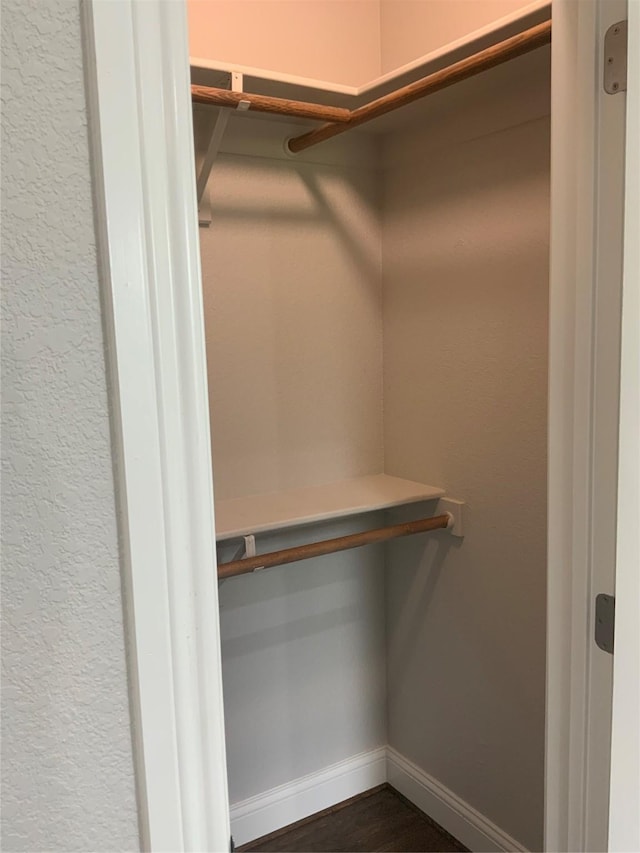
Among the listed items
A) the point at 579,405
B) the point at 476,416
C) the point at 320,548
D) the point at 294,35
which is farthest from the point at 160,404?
the point at 294,35

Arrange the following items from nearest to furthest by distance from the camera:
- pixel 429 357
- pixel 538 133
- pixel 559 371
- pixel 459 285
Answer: pixel 559 371, pixel 538 133, pixel 459 285, pixel 429 357

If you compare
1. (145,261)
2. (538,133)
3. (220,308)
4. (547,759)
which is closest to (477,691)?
(547,759)

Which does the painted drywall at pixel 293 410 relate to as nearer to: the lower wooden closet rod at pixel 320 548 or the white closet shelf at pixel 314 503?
the white closet shelf at pixel 314 503

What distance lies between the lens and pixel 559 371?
103 cm

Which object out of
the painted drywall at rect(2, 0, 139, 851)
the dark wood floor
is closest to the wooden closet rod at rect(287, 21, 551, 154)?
the painted drywall at rect(2, 0, 139, 851)

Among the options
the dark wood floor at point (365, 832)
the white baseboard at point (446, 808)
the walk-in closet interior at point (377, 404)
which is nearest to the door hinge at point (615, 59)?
the walk-in closet interior at point (377, 404)

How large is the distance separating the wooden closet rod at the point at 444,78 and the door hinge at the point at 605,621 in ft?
3.23

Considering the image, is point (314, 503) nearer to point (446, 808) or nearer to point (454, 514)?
point (454, 514)

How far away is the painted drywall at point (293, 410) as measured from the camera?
188 cm

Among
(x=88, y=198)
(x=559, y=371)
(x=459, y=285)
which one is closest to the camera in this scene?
(x=88, y=198)

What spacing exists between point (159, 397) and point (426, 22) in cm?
172

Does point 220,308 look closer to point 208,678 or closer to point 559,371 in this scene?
point 559,371

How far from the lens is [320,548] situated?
179 cm

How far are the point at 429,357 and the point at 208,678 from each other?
5.02ft
